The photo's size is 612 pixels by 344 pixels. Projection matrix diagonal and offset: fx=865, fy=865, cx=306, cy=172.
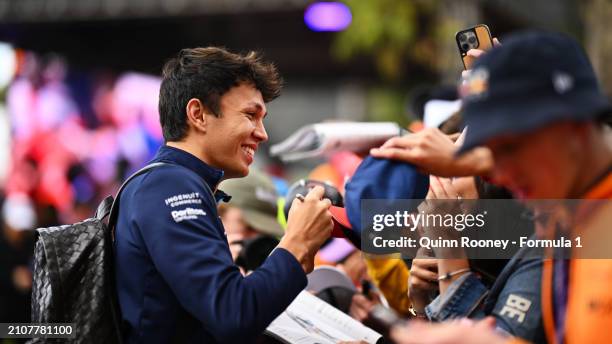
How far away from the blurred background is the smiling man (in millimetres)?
6473

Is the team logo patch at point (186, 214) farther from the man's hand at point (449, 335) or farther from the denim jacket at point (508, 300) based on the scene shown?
the man's hand at point (449, 335)

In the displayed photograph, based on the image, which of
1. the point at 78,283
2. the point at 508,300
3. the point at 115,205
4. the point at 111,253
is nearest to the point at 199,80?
the point at 115,205

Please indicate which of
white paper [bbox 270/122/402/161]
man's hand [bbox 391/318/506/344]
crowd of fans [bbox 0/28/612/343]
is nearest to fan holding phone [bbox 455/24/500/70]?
crowd of fans [bbox 0/28/612/343]

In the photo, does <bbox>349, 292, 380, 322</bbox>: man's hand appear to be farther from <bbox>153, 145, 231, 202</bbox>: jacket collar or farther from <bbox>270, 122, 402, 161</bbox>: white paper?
<bbox>153, 145, 231, 202</bbox>: jacket collar

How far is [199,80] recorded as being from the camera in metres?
2.90

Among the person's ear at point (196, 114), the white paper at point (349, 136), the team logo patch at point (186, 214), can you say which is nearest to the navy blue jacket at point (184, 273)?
the team logo patch at point (186, 214)

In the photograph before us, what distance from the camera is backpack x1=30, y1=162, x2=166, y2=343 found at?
2.62m

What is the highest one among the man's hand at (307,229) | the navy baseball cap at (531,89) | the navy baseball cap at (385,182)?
the navy baseball cap at (531,89)

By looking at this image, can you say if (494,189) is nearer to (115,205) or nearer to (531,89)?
(531,89)

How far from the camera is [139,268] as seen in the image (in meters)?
2.62

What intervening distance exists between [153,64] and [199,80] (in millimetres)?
15191

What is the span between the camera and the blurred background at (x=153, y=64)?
36.9ft

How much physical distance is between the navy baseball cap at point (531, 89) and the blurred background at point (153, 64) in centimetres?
772

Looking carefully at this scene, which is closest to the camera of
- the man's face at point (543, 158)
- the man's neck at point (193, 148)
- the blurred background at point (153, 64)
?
the man's face at point (543, 158)
